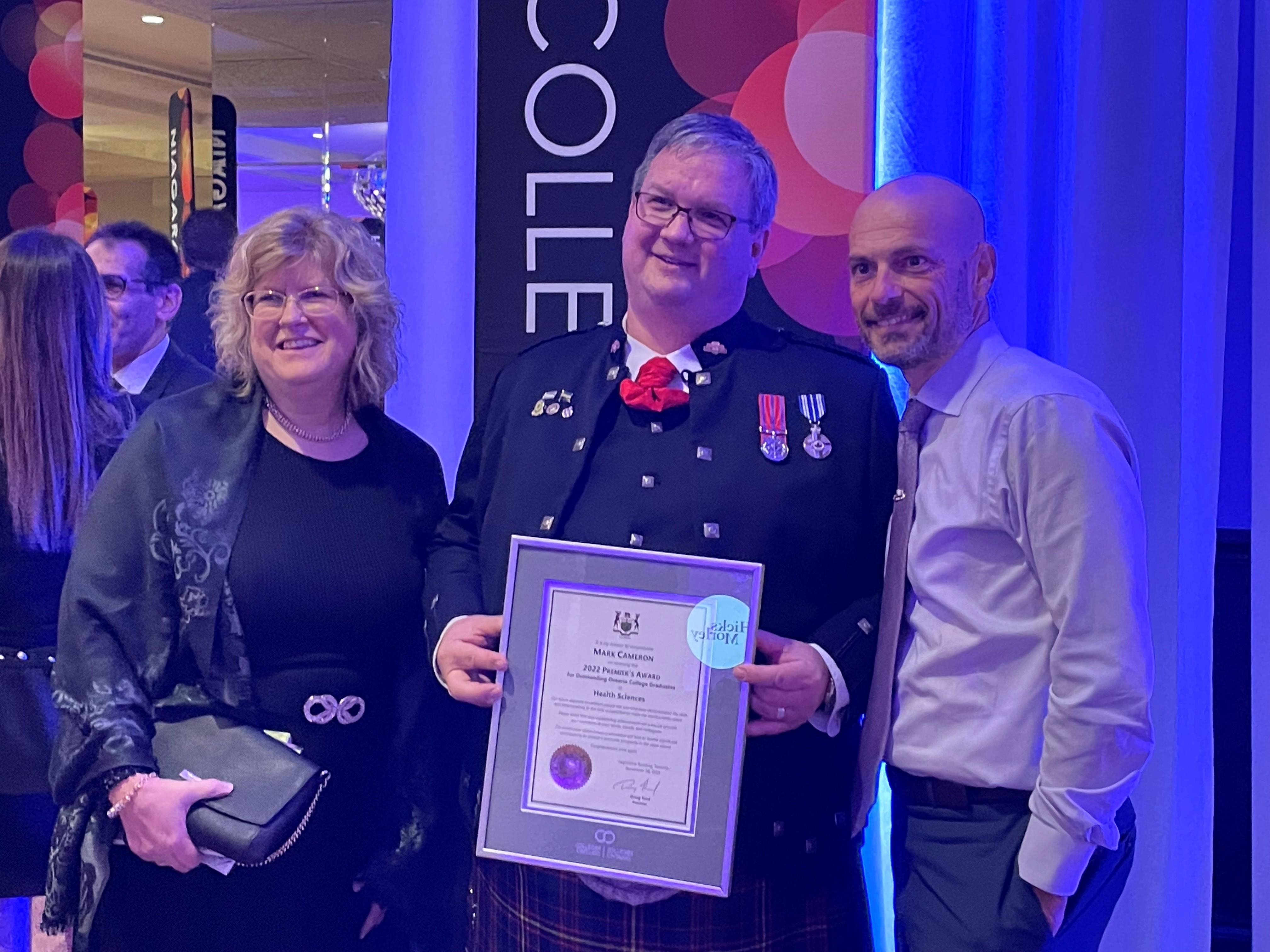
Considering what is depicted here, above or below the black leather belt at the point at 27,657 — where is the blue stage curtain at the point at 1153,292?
above

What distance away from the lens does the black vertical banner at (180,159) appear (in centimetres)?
526

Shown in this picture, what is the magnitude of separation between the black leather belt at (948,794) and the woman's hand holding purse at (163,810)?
3.77ft

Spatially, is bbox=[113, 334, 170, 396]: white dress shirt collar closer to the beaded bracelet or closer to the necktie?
the beaded bracelet

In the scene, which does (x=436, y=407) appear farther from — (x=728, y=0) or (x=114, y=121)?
(x=114, y=121)

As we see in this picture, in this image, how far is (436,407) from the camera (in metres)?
3.25

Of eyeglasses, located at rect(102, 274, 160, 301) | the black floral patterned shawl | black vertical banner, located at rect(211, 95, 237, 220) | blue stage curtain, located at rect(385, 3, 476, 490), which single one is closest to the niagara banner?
blue stage curtain, located at rect(385, 3, 476, 490)

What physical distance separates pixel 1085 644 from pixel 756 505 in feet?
1.83

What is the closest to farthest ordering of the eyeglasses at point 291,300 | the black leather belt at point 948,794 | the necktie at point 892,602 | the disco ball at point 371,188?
the black leather belt at point 948,794
the necktie at point 892,602
the eyeglasses at point 291,300
the disco ball at point 371,188

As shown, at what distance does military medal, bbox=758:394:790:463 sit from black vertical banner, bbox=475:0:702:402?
1013 millimetres

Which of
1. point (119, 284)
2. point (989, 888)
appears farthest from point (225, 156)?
point (989, 888)

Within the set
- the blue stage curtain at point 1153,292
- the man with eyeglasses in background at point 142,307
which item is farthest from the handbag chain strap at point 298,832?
the man with eyeglasses in background at point 142,307

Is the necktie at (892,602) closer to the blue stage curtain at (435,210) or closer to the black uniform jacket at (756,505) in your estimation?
the black uniform jacket at (756,505)

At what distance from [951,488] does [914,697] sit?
36cm

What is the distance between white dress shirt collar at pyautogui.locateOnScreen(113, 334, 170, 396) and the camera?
3.85 m
